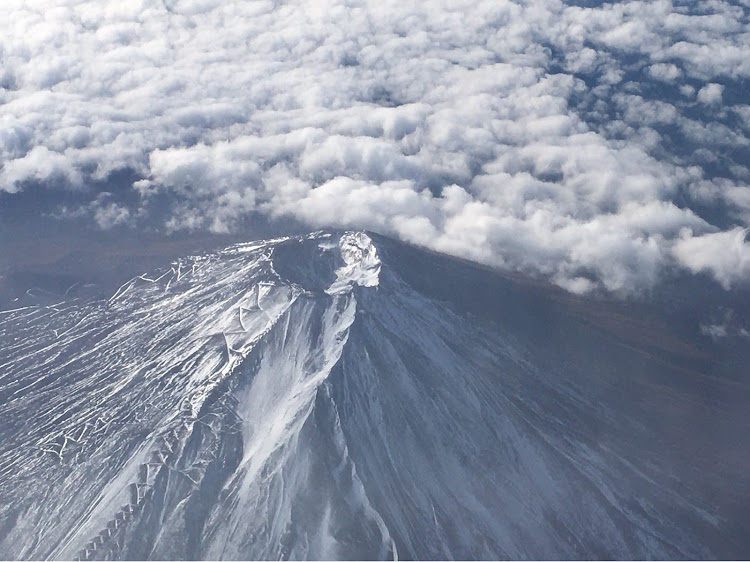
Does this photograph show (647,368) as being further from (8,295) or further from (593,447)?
(8,295)

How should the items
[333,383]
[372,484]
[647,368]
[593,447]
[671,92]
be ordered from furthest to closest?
[671,92] < [647,368] < [593,447] < [333,383] < [372,484]

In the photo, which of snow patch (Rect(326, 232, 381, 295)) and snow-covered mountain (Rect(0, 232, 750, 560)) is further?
snow patch (Rect(326, 232, 381, 295))

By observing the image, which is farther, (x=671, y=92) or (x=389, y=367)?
(x=671, y=92)

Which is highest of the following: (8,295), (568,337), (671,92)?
(8,295)

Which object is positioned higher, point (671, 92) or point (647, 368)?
point (647, 368)

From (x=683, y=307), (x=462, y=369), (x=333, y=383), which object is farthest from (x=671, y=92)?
(x=333, y=383)

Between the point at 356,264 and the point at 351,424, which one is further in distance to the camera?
the point at 356,264

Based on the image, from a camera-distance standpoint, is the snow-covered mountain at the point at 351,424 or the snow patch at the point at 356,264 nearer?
the snow-covered mountain at the point at 351,424

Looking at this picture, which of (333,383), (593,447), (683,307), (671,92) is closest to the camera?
(333,383)
